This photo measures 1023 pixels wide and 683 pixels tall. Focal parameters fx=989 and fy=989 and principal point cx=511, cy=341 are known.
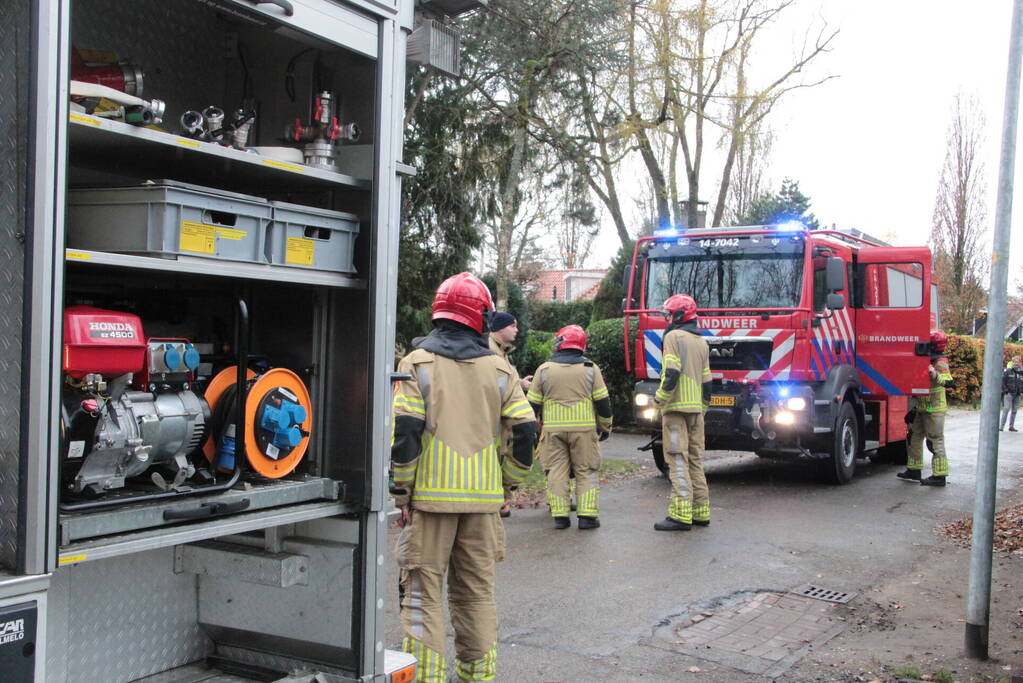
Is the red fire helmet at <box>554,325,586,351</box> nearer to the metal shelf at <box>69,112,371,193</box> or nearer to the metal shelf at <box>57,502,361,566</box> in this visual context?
the metal shelf at <box>69,112,371,193</box>

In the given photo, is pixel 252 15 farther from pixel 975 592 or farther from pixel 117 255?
pixel 975 592

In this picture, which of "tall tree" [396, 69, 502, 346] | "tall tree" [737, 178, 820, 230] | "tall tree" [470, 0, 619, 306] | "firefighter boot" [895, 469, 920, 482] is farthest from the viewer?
"tall tree" [737, 178, 820, 230]

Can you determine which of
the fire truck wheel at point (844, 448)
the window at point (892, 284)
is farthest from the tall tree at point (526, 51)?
the fire truck wheel at point (844, 448)

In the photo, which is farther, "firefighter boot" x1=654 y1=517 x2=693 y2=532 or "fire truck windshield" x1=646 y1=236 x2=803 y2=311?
"fire truck windshield" x1=646 y1=236 x2=803 y2=311

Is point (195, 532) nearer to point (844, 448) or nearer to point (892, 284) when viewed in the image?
point (844, 448)

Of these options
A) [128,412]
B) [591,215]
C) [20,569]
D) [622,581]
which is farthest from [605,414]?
→ [591,215]

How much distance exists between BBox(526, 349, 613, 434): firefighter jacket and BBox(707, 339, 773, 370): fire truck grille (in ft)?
8.62

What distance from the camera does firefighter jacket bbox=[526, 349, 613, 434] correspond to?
27.9 ft

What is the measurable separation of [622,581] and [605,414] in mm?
1963

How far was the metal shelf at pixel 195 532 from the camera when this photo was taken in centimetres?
288

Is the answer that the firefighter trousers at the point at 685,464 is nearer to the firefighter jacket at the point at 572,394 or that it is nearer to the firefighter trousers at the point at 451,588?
the firefighter jacket at the point at 572,394

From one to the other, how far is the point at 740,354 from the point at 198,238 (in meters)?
8.22

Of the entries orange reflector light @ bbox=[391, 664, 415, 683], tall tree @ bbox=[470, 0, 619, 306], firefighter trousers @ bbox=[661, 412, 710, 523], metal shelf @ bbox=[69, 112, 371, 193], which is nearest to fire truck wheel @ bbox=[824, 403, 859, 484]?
firefighter trousers @ bbox=[661, 412, 710, 523]

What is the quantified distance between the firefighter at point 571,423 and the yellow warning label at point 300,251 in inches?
197
